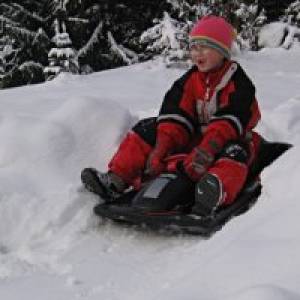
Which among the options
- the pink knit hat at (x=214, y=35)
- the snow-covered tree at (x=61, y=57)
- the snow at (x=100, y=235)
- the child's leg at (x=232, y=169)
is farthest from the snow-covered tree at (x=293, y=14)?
the child's leg at (x=232, y=169)

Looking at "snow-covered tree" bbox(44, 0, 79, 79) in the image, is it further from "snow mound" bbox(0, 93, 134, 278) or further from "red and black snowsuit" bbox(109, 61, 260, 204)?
"red and black snowsuit" bbox(109, 61, 260, 204)

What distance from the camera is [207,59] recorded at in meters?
4.66

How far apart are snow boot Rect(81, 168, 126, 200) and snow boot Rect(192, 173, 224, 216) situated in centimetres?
58

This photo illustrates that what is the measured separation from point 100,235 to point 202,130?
105 centimetres

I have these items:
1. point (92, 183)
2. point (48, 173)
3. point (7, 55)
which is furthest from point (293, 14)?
point (92, 183)

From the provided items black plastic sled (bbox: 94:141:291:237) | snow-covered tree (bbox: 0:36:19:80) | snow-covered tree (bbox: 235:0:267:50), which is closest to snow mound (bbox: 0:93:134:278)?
black plastic sled (bbox: 94:141:291:237)

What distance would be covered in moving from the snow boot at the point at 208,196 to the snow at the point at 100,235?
0.53ft

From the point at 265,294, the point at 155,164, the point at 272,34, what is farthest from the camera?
the point at 272,34

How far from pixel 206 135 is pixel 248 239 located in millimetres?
1315

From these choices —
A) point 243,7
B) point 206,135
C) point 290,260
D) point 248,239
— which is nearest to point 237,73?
point 206,135

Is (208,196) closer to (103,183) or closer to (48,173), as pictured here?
(103,183)

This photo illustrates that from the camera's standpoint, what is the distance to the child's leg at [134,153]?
14.8ft

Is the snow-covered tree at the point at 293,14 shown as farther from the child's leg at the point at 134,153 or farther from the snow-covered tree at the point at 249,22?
the child's leg at the point at 134,153

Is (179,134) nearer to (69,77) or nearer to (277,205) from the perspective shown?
(277,205)
